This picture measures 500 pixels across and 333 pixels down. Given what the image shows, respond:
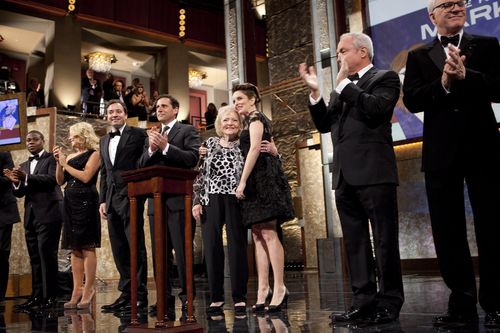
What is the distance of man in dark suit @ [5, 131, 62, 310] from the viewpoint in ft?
13.2

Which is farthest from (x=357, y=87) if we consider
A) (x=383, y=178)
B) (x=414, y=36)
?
(x=414, y=36)

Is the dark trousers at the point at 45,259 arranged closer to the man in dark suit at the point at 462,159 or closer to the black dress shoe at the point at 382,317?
the black dress shoe at the point at 382,317

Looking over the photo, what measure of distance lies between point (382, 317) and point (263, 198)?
1027mm

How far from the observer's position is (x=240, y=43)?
8.35m

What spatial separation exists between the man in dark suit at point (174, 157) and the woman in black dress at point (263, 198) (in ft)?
1.17

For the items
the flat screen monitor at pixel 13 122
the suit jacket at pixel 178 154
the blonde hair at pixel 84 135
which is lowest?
the suit jacket at pixel 178 154

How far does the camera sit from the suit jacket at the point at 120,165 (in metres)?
3.50

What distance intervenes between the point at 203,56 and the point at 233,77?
6.69 m

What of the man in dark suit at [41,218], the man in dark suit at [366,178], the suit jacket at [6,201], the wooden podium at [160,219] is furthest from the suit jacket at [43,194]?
the man in dark suit at [366,178]

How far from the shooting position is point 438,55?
2.27m

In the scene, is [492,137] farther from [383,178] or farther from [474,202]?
[383,178]

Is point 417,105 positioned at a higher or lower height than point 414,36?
lower

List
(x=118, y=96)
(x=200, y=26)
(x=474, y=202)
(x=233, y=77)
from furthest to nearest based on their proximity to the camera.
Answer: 1. (x=200, y=26)
2. (x=118, y=96)
3. (x=233, y=77)
4. (x=474, y=202)

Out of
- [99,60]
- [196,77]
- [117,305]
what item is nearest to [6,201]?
[117,305]
